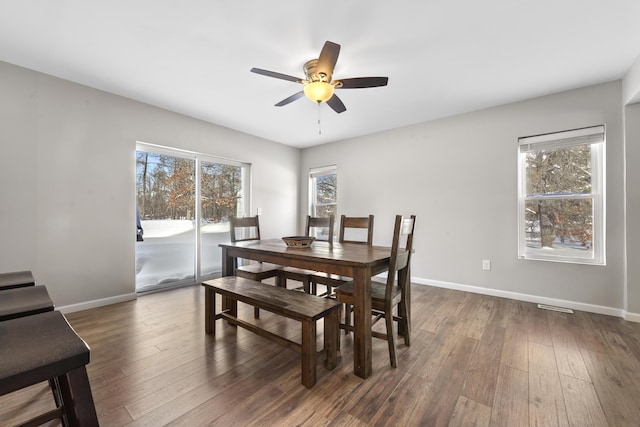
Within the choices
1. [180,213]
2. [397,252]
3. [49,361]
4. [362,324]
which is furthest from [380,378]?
[180,213]

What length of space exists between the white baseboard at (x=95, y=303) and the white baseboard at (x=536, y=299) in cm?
391

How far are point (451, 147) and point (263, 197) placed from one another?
3.19m

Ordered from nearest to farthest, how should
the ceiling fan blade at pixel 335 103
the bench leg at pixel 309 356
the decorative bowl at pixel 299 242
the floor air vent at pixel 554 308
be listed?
the bench leg at pixel 309 356
the decorative bowl at pixel 299 242
the ceiling fan blade at pixel 335 103
the floor air vent at pixel 554 308

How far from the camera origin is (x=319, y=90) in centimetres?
219

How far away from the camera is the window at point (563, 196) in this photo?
2.85 m

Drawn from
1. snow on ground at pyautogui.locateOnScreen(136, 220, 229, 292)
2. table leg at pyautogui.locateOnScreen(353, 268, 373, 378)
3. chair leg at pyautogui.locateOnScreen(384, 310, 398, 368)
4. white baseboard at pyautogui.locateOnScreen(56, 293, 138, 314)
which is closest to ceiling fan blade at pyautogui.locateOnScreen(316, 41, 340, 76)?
table leg at pyautogui.locateOnScreen(353, 268, 373, 378)

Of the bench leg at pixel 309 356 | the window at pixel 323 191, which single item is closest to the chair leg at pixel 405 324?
the bench leg at pixel 309 356

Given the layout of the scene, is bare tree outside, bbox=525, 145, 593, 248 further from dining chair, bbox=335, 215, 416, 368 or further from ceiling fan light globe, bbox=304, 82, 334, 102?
ceiling fan light globe, bbox=304, 82, 334, 102

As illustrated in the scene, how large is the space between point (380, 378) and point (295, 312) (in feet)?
2.31

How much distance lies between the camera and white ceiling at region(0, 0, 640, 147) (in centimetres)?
181

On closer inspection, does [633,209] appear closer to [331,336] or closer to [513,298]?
[513,298]

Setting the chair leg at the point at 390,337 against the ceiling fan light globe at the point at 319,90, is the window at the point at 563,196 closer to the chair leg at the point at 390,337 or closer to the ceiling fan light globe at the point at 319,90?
the chair leg at the point at 390,337

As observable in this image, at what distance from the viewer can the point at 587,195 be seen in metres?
2.88

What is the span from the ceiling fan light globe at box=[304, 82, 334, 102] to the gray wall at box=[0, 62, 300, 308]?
2375mm
